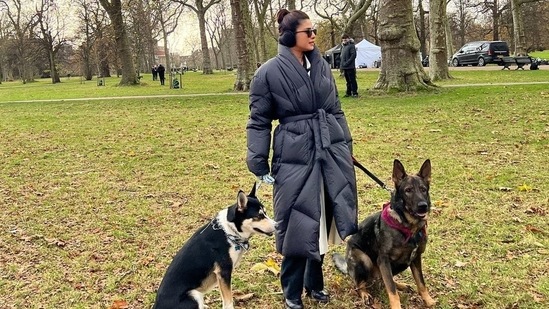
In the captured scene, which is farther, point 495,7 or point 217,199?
point 495,7

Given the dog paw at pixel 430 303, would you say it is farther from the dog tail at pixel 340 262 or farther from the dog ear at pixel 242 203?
the dog ear at pixel 242 203

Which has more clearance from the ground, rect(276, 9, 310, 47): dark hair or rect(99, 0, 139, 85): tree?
rect(99, 0, 139, 85): tree

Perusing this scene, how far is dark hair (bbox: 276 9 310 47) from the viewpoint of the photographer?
3.53 meters

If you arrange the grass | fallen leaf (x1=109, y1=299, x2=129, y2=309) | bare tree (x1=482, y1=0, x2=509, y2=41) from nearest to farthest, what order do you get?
fallen leaf (x1=109, y1=299, x2=129, y2=309) → the grass → bare tree (x1=482, y1=0, x2=509, y2=41)

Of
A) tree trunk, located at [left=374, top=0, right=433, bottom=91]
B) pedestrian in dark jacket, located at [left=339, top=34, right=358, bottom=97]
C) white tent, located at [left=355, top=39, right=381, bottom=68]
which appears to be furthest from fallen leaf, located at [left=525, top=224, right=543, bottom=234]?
white tent, located at [left=355, top=39, right=381, bottom=68]

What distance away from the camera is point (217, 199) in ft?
22.3

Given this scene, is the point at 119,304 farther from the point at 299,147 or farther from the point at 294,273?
the point at 299,147

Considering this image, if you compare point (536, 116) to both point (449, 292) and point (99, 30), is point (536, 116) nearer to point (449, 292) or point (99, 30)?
point (449, 292)

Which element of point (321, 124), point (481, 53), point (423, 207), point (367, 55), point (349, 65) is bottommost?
point (423, 207)

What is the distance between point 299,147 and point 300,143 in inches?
1.2

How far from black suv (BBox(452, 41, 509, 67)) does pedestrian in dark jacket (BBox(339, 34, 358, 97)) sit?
21161 mm

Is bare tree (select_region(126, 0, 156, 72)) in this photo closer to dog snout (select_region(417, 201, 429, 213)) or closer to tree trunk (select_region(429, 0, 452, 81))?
tree trunk (select_region(429, 0, 452, 81))

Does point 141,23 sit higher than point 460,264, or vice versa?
point 141,23

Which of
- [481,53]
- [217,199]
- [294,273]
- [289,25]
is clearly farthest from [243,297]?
[481,53]
